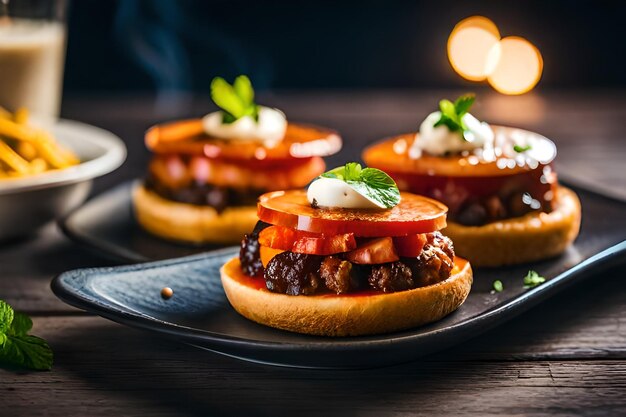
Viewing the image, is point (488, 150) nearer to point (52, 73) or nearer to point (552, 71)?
point (52, 73)

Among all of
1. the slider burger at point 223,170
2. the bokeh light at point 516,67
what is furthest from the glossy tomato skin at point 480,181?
the bokeh light at point 516,67

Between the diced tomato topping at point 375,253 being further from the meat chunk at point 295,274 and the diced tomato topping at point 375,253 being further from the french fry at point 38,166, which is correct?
the french fry at point 38,166

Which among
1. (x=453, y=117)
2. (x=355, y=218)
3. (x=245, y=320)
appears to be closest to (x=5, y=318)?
(x=245, y=320)

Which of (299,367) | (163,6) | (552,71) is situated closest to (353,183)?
(299,367)

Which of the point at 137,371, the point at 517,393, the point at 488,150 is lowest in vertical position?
the point at 137,371

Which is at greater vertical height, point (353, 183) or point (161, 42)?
point (353, 183)

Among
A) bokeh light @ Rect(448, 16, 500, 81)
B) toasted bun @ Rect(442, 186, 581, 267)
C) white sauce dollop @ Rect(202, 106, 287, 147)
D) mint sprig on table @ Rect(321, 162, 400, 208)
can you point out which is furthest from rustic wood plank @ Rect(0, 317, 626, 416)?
bokeh light @ Rect(448, 16, 500, 81)
